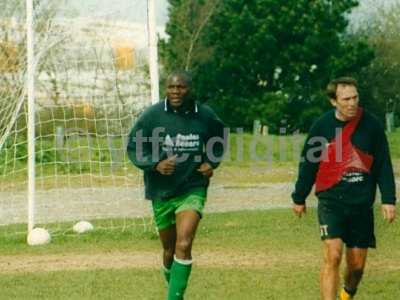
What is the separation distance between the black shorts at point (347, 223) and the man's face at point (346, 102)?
2.38ft

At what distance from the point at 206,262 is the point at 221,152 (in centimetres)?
325

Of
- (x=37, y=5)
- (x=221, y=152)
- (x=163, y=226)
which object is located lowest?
(x=163, y=226)

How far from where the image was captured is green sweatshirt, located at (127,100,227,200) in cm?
959

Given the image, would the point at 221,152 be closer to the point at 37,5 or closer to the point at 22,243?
the point at 22,243

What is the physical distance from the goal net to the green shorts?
6.28 meters

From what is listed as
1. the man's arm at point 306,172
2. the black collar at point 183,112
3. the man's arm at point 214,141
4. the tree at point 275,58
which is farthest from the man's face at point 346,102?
the tree at point 275,58

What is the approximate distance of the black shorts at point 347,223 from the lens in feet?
28.8

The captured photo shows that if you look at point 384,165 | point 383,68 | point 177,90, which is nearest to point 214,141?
point 177,90

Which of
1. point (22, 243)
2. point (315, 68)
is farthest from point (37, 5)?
point (315, 68)

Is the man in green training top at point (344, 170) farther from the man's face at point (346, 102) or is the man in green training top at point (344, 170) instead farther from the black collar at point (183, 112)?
the black collar at point (183, 112)

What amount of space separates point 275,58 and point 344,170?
42.0 m

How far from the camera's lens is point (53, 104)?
1816cm

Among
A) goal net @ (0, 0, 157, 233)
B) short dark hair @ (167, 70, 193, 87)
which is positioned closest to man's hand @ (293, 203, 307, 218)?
short dark hair @ (167, 70, 193, 87)

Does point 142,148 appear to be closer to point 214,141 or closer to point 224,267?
point 214,141
